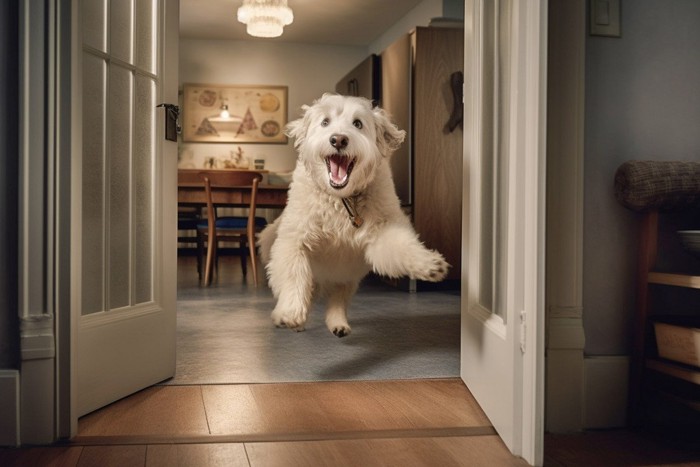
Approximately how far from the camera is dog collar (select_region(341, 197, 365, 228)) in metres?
2.62

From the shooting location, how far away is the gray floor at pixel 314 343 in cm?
240

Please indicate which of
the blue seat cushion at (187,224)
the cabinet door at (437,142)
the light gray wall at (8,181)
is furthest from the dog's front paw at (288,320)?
the blue seat cushion at (187,224)

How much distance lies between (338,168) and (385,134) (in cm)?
41

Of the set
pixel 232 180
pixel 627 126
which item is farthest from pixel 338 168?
pixel 232 180

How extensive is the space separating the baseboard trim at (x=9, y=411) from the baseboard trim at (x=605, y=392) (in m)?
1.54

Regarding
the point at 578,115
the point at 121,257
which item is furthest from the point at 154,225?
the point at 578,115

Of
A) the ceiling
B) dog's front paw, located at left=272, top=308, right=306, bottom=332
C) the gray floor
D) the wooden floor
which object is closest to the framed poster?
the ceiling

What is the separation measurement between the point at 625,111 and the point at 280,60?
25.9ft

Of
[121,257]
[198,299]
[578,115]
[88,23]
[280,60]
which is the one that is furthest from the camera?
[280,60]

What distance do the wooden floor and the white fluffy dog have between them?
45 cm

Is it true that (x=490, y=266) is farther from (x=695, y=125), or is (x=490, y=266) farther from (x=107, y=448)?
(x=107, y=448)

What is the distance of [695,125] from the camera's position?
189cm

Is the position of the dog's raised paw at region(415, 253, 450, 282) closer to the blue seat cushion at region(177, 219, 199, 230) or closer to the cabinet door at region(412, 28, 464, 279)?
the cabinet door at region(412, 28, 464, 279)

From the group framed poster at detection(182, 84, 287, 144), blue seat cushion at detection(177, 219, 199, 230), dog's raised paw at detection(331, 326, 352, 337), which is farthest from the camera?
framed poster at detection(182, 84, 287, 144)
